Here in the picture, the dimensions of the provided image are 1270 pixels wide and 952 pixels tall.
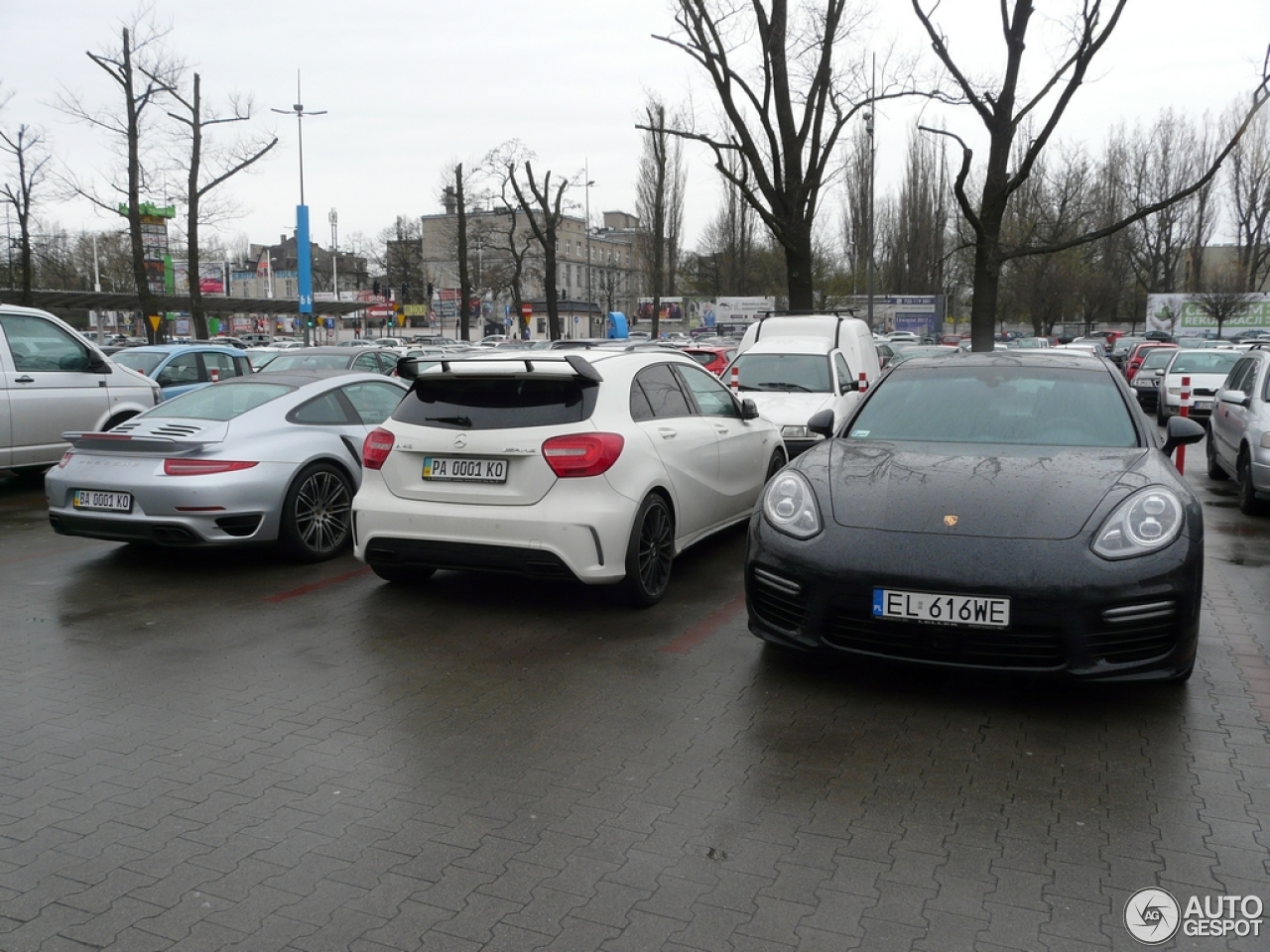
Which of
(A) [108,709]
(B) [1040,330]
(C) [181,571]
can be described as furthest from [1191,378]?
(B) [1040,330]

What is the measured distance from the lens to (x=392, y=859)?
3.27 m

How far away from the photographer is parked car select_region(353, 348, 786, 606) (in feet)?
18.8

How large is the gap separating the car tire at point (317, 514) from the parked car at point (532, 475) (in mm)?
1070

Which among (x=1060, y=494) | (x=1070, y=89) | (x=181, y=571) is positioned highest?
(x=1070, y=89)

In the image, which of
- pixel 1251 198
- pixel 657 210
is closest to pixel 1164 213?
pixel 1251 198

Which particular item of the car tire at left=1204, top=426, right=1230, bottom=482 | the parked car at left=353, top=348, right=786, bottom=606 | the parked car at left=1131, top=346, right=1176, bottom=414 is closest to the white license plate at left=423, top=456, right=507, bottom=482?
the parked car at left=353, top=348, right=786, bottom=606

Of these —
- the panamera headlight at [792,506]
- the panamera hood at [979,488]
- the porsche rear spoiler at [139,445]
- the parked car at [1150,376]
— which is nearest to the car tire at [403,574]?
the porsche rear spoiler at [139,445]

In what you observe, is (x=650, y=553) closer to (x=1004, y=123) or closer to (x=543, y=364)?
(x=543, y=364)

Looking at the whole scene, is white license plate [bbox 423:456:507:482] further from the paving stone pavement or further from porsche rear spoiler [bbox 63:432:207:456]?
porsche rear spoiler [bbox 63:432:207:456]

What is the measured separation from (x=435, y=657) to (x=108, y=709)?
60.3 inches

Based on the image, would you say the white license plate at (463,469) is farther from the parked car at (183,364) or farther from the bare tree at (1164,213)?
the bare tree at (1164,213)

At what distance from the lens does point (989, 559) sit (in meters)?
4.25

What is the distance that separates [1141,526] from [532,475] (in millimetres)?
3075

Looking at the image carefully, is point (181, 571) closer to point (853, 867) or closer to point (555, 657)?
point (555, 657)
